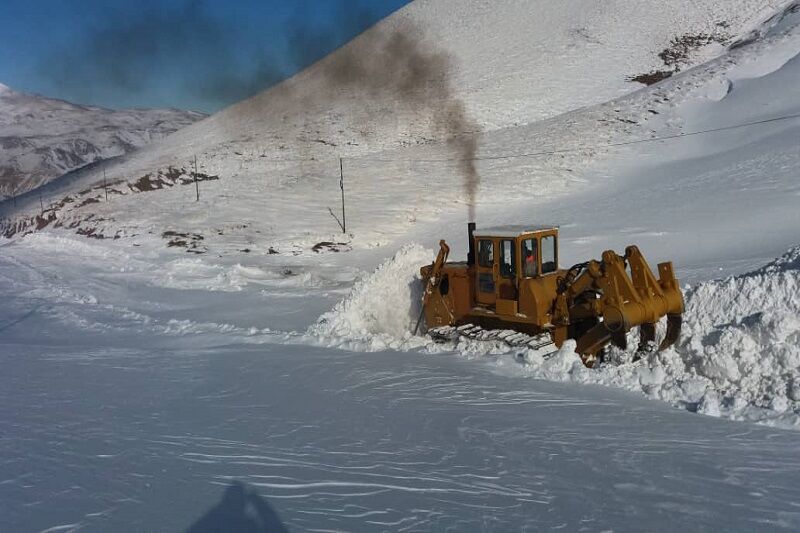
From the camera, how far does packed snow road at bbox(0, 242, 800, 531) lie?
15.8 feet

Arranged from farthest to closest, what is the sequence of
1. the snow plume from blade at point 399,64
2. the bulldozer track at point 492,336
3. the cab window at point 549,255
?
the snow plume from blade at point 399,64 < the cab window at point 549,255 < the bulldozer track at point 492,336

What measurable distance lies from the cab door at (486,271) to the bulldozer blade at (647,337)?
2.38 m

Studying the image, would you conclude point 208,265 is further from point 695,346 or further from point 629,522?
point 629,522

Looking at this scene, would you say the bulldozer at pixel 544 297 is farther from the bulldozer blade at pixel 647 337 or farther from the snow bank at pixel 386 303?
the snow bank at pixel 386 303

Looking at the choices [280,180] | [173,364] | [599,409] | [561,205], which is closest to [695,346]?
[599,409]

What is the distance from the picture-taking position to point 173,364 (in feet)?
32.8

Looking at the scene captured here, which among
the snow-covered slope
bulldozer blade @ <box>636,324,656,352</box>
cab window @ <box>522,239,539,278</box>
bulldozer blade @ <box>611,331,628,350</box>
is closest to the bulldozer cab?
cab window @ <box>522,239,539,278</box>

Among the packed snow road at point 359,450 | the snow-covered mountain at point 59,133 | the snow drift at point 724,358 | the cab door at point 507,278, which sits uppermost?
the snow-covered mountain at point 59,133

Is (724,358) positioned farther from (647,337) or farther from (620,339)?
(620,339)

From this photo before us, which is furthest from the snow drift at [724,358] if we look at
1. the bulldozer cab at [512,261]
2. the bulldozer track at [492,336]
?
the bulldozer cab at [512,261]

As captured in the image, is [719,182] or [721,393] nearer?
[721,393]

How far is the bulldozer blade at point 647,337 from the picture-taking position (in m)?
8.64

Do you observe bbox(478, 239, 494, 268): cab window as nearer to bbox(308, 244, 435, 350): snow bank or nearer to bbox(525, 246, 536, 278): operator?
bbox(525, 246, 536, 278): operator

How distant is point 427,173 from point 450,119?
9.19 meters
